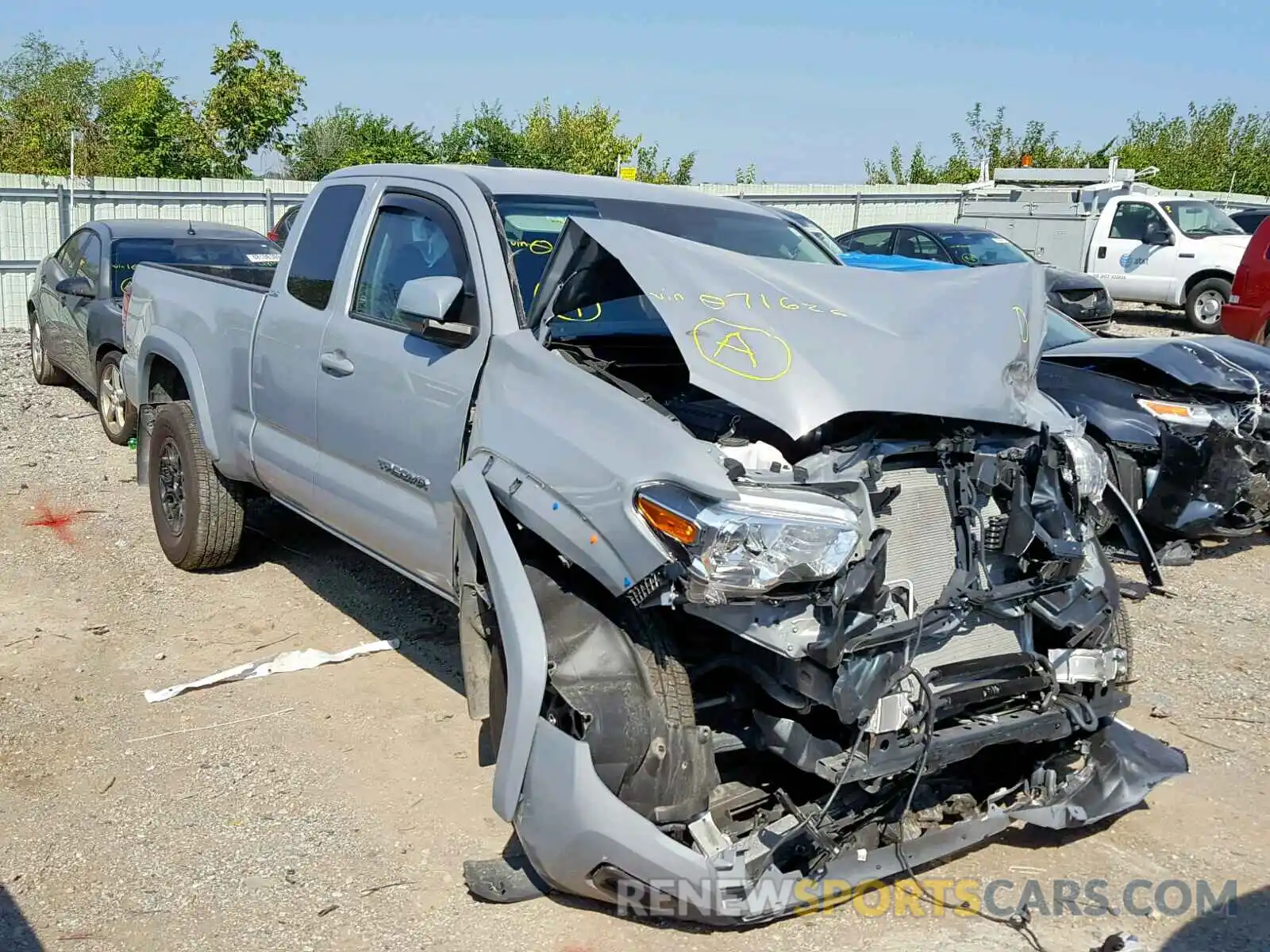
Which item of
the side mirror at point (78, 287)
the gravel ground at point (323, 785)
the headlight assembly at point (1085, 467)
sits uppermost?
the headlight assembly at point (1085, 467)

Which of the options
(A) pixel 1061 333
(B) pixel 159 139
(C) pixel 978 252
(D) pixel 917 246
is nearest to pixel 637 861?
(A) pixel 1061 333

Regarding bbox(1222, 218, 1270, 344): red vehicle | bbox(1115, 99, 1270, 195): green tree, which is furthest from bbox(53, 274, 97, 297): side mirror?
bbox(1115, 99, 1270, 195): green tree

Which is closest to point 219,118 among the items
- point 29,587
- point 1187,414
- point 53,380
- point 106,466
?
point 53,380

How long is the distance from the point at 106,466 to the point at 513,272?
233 inches

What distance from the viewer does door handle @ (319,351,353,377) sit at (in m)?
4.68

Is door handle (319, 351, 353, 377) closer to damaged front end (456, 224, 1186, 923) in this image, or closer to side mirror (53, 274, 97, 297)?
damaged front end (456, 224, 1186, 923)

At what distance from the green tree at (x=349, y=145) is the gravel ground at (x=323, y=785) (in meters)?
22.8

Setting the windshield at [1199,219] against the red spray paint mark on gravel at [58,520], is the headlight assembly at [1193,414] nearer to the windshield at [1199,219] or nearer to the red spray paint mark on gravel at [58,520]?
the red spray paint mark on gravel at [58,520]

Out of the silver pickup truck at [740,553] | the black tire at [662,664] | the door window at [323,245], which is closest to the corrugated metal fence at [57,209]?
the door window at [323,245]

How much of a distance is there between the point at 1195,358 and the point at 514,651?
5.30 metres

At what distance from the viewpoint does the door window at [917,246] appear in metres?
16.1

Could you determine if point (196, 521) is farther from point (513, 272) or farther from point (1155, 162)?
point (1155, 162)

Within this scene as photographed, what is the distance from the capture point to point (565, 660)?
331 cm

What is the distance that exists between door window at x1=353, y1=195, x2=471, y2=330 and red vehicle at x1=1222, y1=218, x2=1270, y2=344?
10375 millimetres
